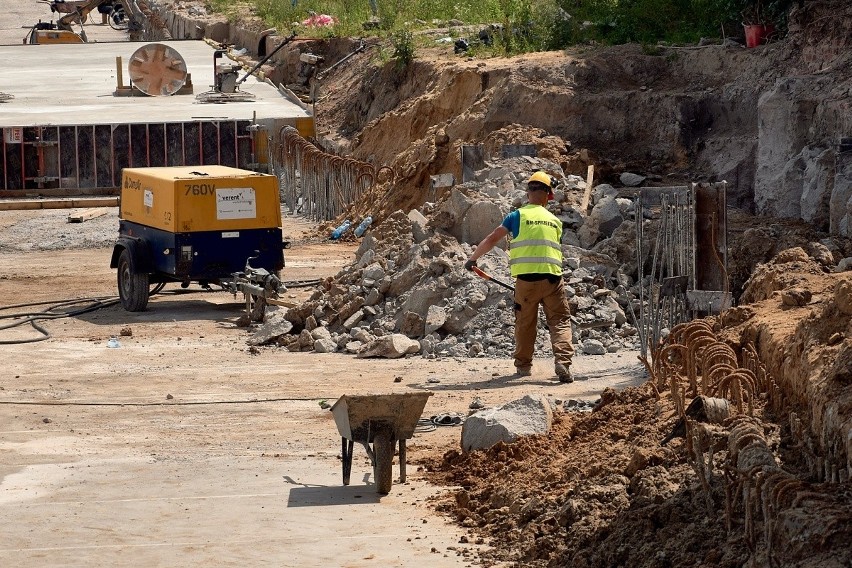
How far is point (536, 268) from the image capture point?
13.5 metres

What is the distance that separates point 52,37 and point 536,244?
4423 centimetres

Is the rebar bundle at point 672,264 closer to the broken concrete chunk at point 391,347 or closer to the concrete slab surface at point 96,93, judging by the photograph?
the broken concrete chunk at point 391,347

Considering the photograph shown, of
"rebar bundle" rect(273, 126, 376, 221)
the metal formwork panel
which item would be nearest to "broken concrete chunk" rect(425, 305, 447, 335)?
"rebar bundle" rect(273, 126, 376, 221)

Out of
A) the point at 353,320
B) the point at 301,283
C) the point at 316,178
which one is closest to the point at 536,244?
the point at 353,320

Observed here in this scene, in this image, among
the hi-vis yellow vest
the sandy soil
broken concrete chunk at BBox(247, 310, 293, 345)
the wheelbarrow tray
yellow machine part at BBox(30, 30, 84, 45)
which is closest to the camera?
the sandy soil

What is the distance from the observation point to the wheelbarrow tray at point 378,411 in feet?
30.9

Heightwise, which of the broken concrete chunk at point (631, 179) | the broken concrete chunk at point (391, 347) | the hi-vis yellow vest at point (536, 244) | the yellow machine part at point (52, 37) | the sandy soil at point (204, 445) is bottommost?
the sandy soil at point (204, 445)

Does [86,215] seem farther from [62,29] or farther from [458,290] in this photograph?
[62,29]

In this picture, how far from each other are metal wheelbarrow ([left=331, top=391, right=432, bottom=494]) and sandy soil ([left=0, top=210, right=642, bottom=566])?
34 cm

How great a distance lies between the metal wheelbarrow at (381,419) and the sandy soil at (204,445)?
341mm

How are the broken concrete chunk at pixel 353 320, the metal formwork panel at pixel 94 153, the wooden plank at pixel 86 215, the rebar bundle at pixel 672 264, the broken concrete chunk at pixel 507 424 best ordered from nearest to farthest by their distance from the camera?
the broken concrete chunk at pixel 507 424, the rebar bundle at pixel 672 264, the broken concrete chunk at pixel 353 320, the wooden plank at pixel 86 215, the metal formwork panel at pixel 94 153

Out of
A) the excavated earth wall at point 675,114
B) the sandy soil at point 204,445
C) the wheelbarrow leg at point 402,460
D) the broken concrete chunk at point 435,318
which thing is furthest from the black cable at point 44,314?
the wheelbarrow leg at point 402,460

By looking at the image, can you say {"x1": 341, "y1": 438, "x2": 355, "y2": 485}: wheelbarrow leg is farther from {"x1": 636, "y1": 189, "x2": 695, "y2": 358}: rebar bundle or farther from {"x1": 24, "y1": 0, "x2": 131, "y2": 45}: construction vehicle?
{"x1": 24, "y1": 0, "x2": 131, "y2": 45}: construction vehicle

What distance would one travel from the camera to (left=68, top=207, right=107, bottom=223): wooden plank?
28.7m
